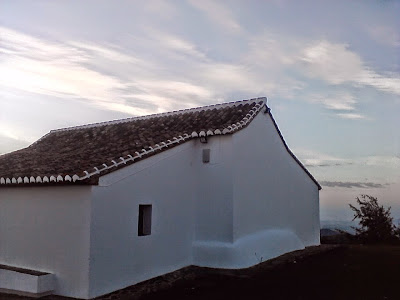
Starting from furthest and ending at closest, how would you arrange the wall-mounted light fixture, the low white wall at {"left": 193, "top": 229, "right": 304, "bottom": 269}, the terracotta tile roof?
1. the wall-mounted light fixture
2. the low white wall at {"left": 193, "top": 229, "right": 304, "bottom": 269}
3. the terracotta tile roof

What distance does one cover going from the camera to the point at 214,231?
35.8 feet

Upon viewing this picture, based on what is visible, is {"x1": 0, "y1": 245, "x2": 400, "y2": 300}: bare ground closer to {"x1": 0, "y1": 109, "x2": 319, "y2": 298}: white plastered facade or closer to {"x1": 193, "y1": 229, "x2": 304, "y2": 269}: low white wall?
{"x1": 193, "y1": 229, "x2": 304, "y2": 269}: low white wall

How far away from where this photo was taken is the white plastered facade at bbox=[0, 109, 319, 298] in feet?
27.5

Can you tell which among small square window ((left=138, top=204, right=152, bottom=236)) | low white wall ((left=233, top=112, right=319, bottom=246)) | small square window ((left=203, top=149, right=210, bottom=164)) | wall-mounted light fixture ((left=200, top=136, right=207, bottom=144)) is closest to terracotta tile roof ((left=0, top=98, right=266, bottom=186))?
wall-mounted light fixture ((left=200, top=136, right=207, bottom=144))

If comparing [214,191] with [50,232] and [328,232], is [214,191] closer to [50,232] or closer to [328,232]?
[50,232]

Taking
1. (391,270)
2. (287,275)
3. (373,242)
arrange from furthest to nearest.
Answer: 1. (373,242)
2. (391,270)
3. (287,275)

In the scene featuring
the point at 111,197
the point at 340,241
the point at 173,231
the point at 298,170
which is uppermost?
the point at 298,170

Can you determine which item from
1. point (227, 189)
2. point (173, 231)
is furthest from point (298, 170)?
point (173, 231)

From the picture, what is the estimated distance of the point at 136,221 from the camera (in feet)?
30.3

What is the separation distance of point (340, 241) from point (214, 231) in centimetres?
1084

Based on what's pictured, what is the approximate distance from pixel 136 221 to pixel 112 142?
3.69m

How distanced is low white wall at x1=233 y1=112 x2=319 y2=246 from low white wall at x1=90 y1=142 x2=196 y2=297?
1.41 metres

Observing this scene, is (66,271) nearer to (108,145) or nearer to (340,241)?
(108,145)

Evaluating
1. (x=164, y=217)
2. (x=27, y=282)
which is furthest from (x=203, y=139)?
(x=27, y=282)
